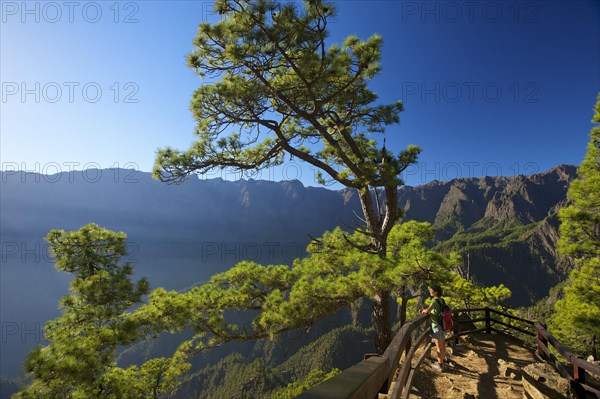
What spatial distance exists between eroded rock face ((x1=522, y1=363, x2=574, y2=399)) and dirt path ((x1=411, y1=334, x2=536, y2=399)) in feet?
0.67

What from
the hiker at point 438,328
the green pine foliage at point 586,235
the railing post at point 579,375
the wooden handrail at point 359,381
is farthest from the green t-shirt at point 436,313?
the green pine foliage at point 586,235

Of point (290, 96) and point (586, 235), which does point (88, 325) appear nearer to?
point (290, 96)

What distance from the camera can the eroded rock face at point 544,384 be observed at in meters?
4.67

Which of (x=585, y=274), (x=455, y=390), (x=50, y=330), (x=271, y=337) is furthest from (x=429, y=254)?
(x=585, y=274)

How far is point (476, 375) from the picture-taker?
591 centimetres

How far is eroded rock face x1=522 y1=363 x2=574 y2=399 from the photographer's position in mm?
4668

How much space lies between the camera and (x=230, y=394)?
343 ft

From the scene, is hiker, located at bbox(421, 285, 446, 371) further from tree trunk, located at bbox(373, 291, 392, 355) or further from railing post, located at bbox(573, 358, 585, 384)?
railing post, located at bbox(573, 358, 585, 384)

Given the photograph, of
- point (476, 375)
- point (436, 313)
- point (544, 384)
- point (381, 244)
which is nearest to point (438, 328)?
point (436, 313)

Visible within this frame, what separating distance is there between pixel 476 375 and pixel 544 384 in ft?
3.70

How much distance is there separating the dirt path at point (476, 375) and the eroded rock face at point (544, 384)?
0.20 metres

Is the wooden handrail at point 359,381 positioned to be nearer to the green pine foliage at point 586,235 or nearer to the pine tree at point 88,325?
the pine tree at point 88,325

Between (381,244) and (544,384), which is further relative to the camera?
(381,244)

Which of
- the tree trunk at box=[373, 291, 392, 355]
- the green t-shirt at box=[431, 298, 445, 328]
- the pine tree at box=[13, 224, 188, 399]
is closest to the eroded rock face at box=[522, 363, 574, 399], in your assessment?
the green t-shirt at box=[431, 298, 445, 328]
